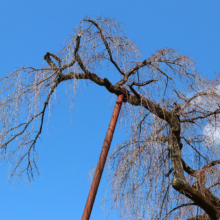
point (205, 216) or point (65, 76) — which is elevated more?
point (65, 76)

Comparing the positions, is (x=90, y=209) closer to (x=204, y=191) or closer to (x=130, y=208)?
(x=130, y=208)

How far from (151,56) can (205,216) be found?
2.29 m

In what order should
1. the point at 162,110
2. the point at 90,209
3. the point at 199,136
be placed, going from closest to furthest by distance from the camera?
1. the point at 90,209
2. the point at 162,110
3. the point at 199,136

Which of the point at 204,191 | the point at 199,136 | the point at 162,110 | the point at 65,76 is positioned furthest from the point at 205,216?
the point at 65,76

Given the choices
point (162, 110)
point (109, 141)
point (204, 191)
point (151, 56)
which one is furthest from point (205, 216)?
point (151, 56)

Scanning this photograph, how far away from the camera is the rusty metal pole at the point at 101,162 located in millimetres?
3568

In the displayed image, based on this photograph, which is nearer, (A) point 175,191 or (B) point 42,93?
(B) point 42,93

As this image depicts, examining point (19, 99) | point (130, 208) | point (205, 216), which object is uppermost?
point (19, 99)

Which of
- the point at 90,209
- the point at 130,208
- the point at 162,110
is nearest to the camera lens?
the point at 90,209

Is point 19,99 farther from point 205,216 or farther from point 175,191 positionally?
point 205,216

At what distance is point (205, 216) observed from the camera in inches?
184

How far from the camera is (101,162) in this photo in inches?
150

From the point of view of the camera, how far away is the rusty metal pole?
357 centimetres

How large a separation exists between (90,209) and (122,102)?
148 centimetres
